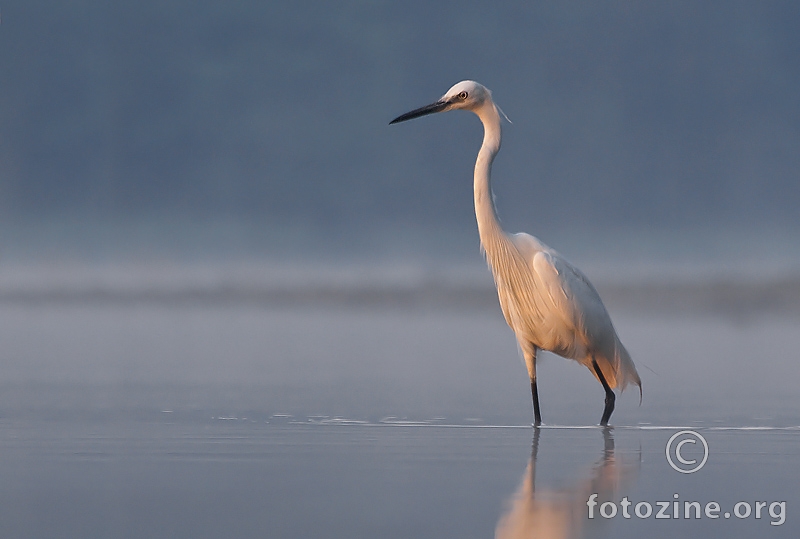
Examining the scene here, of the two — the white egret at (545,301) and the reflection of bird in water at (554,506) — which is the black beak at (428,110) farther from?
the reflection of bird in water at (554,506)

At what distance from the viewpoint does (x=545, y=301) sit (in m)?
6.71

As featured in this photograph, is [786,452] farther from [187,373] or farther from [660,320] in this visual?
[660,320]

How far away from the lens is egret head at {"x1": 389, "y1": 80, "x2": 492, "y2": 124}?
717cm

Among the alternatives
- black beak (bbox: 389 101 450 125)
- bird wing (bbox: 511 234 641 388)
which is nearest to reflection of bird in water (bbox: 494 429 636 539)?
bird wing (bbox: 511 234 641 388)

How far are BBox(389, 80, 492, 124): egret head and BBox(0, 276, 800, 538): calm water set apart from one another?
59.7 inches

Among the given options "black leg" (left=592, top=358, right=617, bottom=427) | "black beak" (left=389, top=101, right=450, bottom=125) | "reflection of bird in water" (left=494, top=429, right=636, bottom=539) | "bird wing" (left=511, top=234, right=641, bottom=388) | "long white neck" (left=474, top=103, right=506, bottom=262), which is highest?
"black beak" (left=389, top=101, right=450, bottom=125)

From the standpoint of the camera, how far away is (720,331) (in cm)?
1435

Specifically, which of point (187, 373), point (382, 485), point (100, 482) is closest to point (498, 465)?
point (382, 485)

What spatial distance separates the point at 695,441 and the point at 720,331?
30.3ft

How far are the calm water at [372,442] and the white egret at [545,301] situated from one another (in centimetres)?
27

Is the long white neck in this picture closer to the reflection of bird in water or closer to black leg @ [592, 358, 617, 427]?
black leg @ [592, 358, 617, 427]

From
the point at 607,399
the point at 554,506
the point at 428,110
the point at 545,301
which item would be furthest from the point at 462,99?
the point at 554,506

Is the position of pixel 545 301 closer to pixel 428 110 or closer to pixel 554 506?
pixel 428 110

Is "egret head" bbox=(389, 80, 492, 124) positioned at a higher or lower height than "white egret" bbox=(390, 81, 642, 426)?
higher
